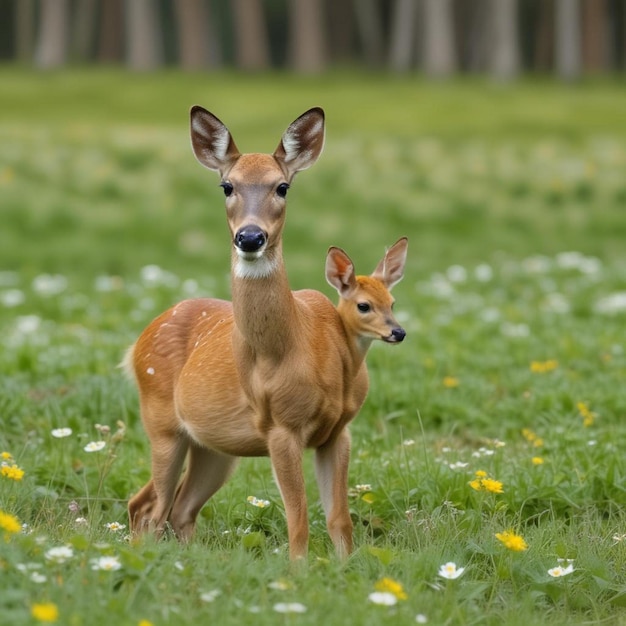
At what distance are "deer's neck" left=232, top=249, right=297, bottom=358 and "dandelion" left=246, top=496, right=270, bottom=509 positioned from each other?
112 centimetres

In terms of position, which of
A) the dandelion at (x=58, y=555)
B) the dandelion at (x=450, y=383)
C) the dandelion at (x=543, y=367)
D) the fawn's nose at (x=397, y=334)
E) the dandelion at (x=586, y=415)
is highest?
the fawn's nose at (x=397, y=334)

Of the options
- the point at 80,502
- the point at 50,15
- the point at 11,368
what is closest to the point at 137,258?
the point at 11,368

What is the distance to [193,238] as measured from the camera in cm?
1845

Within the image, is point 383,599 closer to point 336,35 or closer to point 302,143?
point 302,143

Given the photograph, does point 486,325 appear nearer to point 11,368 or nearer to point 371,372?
point 371,372

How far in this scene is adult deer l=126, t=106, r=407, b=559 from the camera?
5.12 meters

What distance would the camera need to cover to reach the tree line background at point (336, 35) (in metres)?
38.9

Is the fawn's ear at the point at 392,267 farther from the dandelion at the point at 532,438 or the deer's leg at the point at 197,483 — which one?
the dandelion at the point at 532,438

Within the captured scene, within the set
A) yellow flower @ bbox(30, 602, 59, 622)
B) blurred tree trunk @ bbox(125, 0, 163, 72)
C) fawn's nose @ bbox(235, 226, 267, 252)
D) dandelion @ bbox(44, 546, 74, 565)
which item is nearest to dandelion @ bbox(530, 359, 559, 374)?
fawn's nose @ bbox(235, 226, 267, 252)

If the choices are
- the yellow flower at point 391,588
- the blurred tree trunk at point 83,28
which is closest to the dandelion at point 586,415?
the yellow flower at point 391,588

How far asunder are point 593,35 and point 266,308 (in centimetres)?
3905

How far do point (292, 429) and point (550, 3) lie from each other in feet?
146

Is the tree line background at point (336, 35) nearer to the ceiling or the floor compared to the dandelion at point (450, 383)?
nearer to the ceiling

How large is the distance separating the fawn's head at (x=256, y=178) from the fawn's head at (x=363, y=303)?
431 mm
